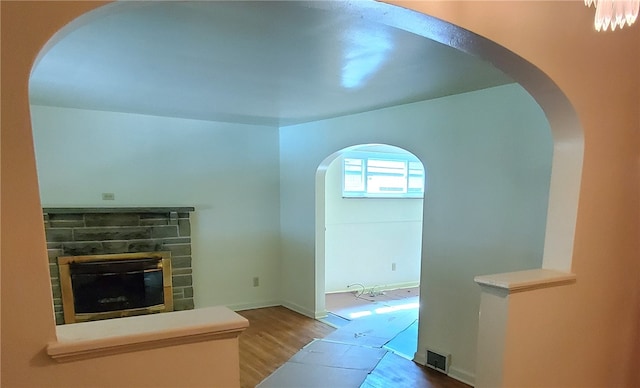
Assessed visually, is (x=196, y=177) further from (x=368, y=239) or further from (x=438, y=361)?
(x=438, y=361)

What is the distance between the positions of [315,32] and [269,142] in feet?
11.0

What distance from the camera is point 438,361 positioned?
337cm

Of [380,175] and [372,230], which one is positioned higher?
[380,175]

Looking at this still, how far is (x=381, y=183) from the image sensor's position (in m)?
6.10

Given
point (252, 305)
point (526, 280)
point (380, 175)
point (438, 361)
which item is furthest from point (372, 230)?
point (526, 280)

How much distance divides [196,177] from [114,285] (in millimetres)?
1451

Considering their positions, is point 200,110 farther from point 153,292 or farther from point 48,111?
point 153,292

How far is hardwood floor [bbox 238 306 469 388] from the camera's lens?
3.19 metres

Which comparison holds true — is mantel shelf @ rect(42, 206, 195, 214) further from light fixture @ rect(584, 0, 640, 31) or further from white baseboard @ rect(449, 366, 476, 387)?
light fixture @ rect(584, 0, 640, 31)

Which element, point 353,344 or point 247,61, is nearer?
point 247,61

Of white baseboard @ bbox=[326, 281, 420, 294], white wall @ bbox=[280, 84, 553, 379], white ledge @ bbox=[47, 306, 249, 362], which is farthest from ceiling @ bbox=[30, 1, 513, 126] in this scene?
white baseboard @ bbox=[326, 281, 420, 294]

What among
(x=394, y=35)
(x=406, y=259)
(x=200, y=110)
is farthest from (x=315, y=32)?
(x=406, y=259)

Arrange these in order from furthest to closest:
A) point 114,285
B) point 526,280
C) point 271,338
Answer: point 114,285
point 271,338
point 526,280

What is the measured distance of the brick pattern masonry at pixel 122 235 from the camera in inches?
158
